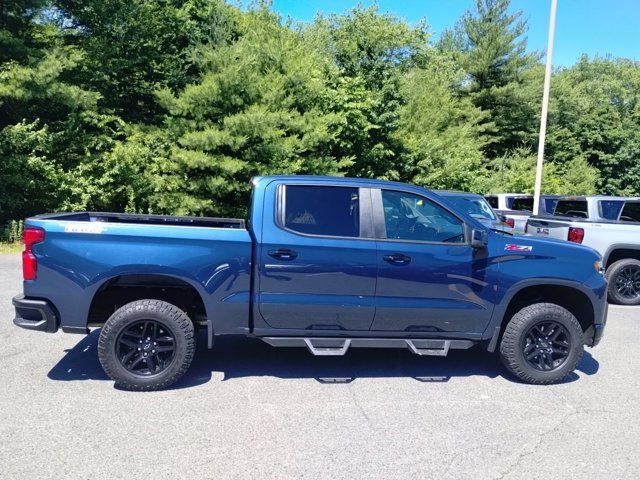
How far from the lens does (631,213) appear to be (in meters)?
8.85

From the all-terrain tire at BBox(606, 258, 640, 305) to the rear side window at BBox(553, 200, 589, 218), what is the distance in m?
1.00

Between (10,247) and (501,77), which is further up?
(501,77)

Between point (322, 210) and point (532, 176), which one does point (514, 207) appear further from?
point (532, 176)

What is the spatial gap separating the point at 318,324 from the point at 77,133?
11.2 meters

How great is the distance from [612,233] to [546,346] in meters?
4.59

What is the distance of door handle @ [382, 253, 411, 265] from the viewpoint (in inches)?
177

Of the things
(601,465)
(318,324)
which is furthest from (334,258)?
(601,465)

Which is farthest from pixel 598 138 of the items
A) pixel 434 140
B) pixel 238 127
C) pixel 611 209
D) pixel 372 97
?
pixel 238 127

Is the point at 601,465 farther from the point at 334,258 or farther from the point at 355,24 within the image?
the point at 355,24

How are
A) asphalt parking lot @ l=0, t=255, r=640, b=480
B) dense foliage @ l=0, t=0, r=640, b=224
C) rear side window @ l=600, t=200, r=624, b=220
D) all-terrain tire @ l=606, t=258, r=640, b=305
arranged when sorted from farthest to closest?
dense foliage @ l=0, t=0, r=640, b=224 < rear side window @ l=600, t=200, r=624, b=220 < all-terrain tire @ l=606, t=258, r=640, b=305 < asphalt parking lot @ l=0, t=255, r=640, b=480

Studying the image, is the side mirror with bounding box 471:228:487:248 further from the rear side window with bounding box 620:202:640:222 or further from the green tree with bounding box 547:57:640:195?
the green tree with bounding box 547:57:640:195

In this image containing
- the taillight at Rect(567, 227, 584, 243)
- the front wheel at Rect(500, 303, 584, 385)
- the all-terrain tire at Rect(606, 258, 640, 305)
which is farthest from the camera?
the all-terrain tire at Rect(606, 258, 640, 305)

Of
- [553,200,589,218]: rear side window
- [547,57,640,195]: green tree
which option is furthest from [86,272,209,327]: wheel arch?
[547,57,640,195]: green tree

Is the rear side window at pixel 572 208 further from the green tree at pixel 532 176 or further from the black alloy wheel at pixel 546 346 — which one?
the green tree at pixel 532 176
